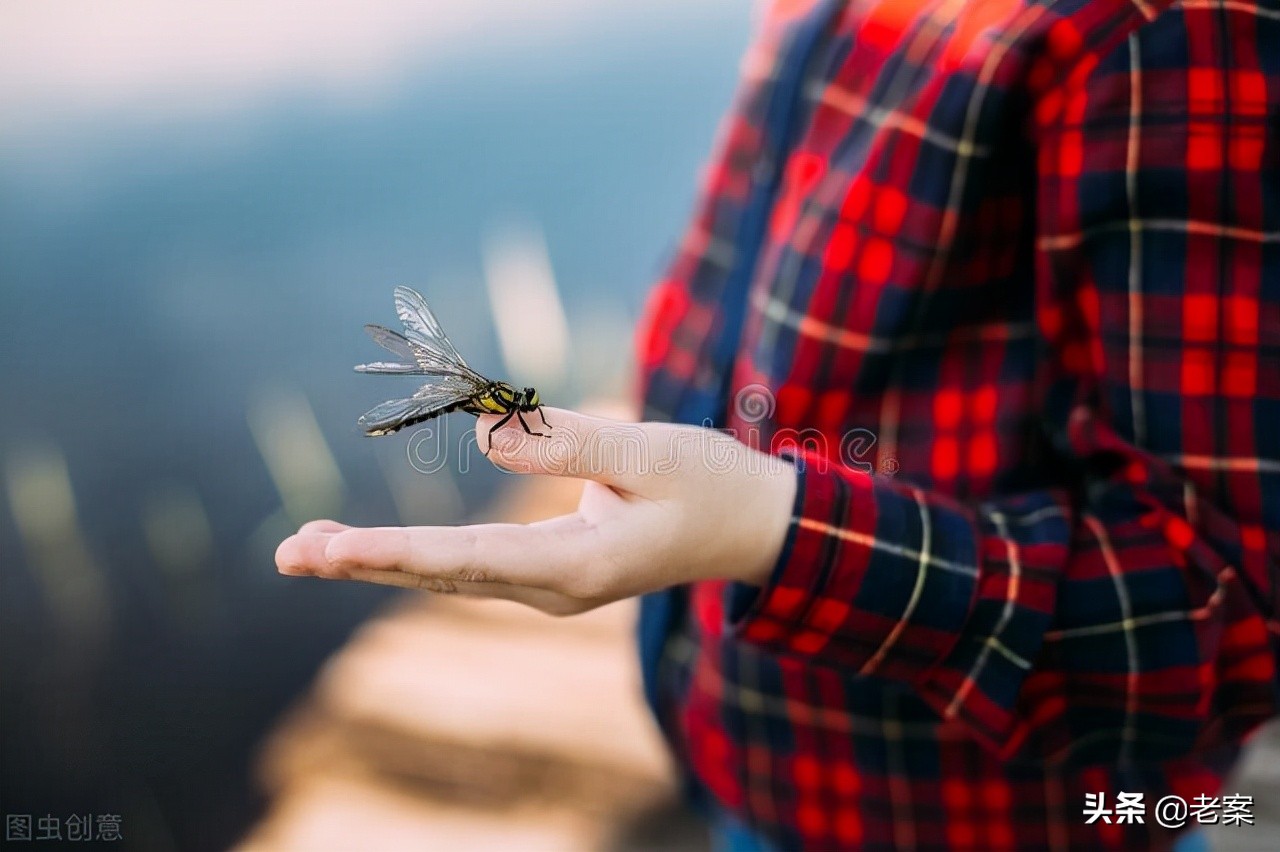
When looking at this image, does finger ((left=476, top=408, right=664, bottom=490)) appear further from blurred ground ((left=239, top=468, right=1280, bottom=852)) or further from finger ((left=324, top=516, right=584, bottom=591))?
blurred ground ((left=239, top=468, right=1280, bottom=852))

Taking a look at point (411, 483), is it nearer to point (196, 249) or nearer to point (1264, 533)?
point (196, 249)

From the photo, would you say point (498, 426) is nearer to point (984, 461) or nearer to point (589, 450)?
point (589, 450)

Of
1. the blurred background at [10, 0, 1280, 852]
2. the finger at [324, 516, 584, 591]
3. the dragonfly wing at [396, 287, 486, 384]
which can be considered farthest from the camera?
the blurred background at [10, 0, 1280, 852]

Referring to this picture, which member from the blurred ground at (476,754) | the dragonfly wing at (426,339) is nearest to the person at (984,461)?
the dragonfly wing at (426,339)

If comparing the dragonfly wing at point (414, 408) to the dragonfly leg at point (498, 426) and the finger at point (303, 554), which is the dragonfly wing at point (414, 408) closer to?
the dragonfly leg at point (498, 426)

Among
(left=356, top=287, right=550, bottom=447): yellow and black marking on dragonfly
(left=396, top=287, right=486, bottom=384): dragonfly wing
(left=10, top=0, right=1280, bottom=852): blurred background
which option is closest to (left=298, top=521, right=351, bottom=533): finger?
(left=356, top=287, right=550, bottom=447): yellow and black marking on dragonfly

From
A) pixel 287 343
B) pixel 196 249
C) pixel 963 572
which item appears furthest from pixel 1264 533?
pixel 196 249
